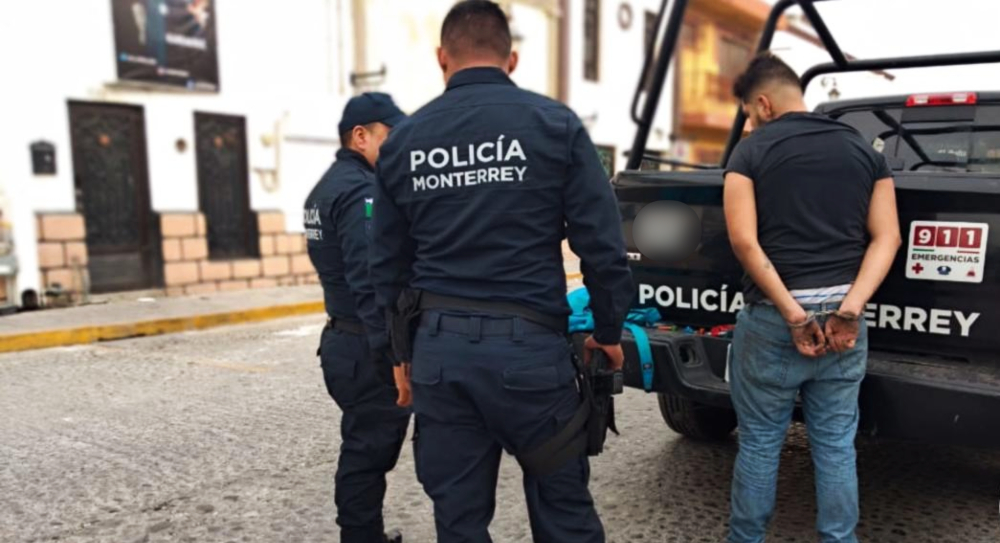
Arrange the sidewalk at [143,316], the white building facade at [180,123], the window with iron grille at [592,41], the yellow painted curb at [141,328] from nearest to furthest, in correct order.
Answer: the yellow painted curb at [141,328] < the sidewalk at [143,316] < the white building facade at [180,123] < the window with iron grille at [592,41]

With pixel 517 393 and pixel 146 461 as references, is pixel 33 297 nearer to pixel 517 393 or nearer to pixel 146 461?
pixel 146 461

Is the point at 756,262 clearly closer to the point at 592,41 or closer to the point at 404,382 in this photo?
the point at 404,382

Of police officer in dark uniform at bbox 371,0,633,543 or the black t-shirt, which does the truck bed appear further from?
police officer in dark uniform at bbox 371,0,633,543

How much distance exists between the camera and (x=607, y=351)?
2.22 m

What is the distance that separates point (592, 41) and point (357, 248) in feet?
50.7

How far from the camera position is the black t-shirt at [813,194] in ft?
7.83

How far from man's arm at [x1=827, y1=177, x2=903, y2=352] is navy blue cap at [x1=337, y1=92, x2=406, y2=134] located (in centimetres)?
155

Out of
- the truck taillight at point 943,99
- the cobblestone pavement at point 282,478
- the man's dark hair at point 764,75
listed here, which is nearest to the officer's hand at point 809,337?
the man's dark hair at point 764,75

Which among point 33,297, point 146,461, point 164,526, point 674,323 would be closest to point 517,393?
point 674,323

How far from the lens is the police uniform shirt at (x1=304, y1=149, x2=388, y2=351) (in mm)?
2486

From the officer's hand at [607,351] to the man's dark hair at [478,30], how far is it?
0.83 m

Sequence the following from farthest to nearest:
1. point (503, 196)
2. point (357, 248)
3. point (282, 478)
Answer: point (282, 478) → point (357, 248) → point (503, 196)

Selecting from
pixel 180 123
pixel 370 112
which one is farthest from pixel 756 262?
pixel 180 123

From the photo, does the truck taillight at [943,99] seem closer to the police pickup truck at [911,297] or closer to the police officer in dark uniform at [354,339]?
the police pickup truck at [911,297]
